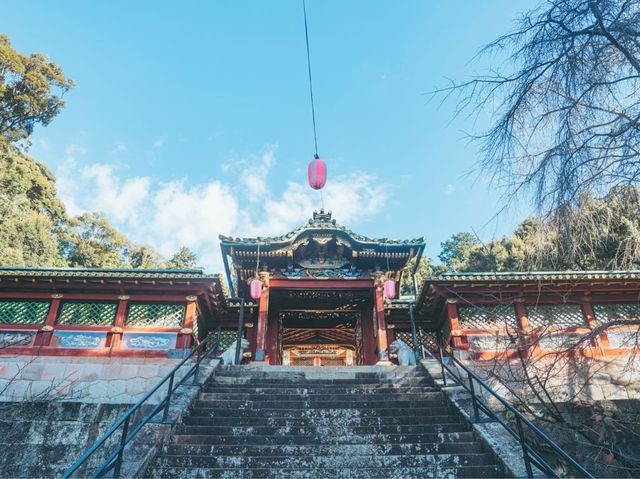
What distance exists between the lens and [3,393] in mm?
9250

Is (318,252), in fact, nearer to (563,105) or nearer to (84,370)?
(84,370)

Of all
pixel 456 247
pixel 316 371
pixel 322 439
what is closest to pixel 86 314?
pixel 316 371

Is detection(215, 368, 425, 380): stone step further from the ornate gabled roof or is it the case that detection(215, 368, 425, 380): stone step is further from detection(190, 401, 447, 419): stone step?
the ornate gabled roof

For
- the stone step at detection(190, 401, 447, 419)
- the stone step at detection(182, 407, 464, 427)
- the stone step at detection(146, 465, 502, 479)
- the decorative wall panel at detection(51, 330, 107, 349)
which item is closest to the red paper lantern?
the stone step at detection(190, 401, 447, 419)

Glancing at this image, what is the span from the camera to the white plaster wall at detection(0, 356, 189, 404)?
9.38 m

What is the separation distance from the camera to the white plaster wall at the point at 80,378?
30.8 ft

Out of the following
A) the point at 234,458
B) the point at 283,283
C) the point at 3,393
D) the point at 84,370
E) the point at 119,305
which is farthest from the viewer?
the point at 283,283

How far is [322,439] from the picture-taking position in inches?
250

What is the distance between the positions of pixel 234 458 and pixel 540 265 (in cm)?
498

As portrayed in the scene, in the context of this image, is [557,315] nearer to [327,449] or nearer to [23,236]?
[327,449]

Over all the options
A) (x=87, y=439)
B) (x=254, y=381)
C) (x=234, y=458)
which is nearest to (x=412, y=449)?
(x=234, y=458)

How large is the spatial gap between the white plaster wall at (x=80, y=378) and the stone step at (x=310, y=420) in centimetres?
281

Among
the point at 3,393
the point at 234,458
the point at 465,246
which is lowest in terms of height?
the point at 234,458

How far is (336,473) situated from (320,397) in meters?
2.44
